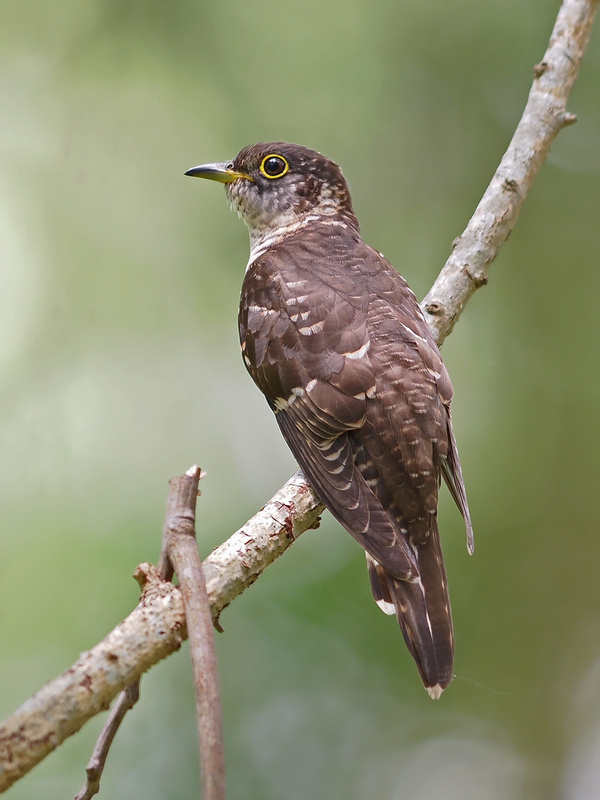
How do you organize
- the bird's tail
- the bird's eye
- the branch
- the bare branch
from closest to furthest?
the branch, the bird's tail, the bare branch, the bird's eye

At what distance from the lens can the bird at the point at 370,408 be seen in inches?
121

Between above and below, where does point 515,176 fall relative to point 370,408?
above

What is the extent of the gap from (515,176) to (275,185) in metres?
1.32

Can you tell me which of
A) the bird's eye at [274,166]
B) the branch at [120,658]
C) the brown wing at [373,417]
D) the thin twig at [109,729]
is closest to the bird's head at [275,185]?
the bird's eye at [274,166]

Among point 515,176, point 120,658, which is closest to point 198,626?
point 120,658

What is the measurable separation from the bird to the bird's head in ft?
1.99

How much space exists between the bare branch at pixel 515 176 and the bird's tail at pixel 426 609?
46.1 inches

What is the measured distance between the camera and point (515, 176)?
4.01 m

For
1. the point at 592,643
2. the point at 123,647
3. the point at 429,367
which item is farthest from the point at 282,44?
→ the point at 123,647

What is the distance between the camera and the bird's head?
4.63 m

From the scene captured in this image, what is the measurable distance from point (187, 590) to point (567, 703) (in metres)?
4.40

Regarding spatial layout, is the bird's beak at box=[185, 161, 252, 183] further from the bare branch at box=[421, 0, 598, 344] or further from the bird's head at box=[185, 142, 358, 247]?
the bare branch at box=[421, 0, 598, 344]

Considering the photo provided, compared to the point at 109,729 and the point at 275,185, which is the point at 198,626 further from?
the point at 275,185

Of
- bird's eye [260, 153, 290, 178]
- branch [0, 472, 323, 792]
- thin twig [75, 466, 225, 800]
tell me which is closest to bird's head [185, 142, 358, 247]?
bird's eye [260, 153, 290, 178]
